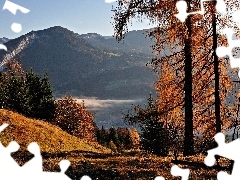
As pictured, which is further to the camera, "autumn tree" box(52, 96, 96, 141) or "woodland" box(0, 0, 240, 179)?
"autumn tree" box(52, 96, 96, 141)

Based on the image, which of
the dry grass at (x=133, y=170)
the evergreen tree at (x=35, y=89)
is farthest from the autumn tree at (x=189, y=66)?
the evergreen tree at (x=35, y=89)

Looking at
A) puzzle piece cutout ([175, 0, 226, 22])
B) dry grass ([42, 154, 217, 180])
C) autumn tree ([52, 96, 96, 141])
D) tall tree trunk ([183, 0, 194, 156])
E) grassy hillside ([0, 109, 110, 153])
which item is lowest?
autumn tree ([52, 96, 96, 141])

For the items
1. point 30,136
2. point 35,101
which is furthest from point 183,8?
point 35,101

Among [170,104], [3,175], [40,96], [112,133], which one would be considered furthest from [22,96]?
[112,133]

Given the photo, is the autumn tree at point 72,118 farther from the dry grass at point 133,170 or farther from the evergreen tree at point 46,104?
the dry grass at point 133,170

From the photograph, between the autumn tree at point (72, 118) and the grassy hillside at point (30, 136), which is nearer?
the grassy hillside at point (30, 136)

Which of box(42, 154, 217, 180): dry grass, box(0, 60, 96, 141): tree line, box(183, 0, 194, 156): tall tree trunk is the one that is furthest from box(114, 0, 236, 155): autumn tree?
box(0, 60, 96, 141): tree line

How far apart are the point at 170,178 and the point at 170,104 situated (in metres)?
8.44

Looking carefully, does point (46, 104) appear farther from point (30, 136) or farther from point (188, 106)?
point (188, 106)

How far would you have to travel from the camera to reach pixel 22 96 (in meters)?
47.3

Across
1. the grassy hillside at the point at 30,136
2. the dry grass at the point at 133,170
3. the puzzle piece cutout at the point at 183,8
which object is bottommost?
the grassy hillside at the point at 30,136

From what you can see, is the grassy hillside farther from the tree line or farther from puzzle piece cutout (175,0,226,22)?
the tree line

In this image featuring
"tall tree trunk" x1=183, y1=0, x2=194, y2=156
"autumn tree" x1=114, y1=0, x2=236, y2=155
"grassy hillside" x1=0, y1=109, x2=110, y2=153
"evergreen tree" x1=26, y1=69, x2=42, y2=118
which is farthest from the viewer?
"evergreen tree" x1=26, y1=69, x2=42, y2=118

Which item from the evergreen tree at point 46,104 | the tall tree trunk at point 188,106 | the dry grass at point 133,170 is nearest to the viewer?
the dry grass at point 133,170
